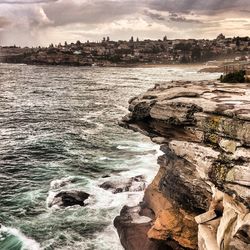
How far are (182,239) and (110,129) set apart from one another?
31890 mm

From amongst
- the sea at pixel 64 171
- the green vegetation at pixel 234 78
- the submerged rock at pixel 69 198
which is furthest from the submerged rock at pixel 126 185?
the green vegetation at pixel 234 78

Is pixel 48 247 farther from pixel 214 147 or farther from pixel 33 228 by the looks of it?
pixel 214 147

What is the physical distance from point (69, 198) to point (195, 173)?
1235 centimetres

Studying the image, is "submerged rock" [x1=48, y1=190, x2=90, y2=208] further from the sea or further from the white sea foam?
the white sea foam

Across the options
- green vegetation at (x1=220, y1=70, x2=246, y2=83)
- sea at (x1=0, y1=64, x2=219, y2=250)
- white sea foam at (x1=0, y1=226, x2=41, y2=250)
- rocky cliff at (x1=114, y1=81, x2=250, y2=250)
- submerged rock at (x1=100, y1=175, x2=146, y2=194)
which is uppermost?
green vegetation at (x1=220, y1=70, x2=246, y2=83)

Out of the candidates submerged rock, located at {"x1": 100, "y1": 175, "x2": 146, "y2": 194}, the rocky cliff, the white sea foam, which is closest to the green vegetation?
the rocky cliff

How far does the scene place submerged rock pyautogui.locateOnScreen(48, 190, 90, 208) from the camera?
1201 inches

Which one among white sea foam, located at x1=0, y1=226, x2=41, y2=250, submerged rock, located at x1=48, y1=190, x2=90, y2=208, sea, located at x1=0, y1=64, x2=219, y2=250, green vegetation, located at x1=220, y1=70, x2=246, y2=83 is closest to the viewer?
white sea foam, located at x1=0, y1=226, x2=41, y2=250

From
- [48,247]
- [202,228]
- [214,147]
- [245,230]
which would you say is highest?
[214,147]

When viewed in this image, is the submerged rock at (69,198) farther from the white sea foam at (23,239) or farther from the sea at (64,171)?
the white sea foam at (23,239)

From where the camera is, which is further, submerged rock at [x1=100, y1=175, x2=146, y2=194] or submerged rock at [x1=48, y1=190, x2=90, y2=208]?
submerged rock at [x1=100, y1=175, x2=146, y2=194]

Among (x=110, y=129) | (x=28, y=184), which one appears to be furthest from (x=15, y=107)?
(x=28, y=184)

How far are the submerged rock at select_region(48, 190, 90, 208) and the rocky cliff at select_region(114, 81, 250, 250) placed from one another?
13.8ft

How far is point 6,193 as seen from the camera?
1286 inches
